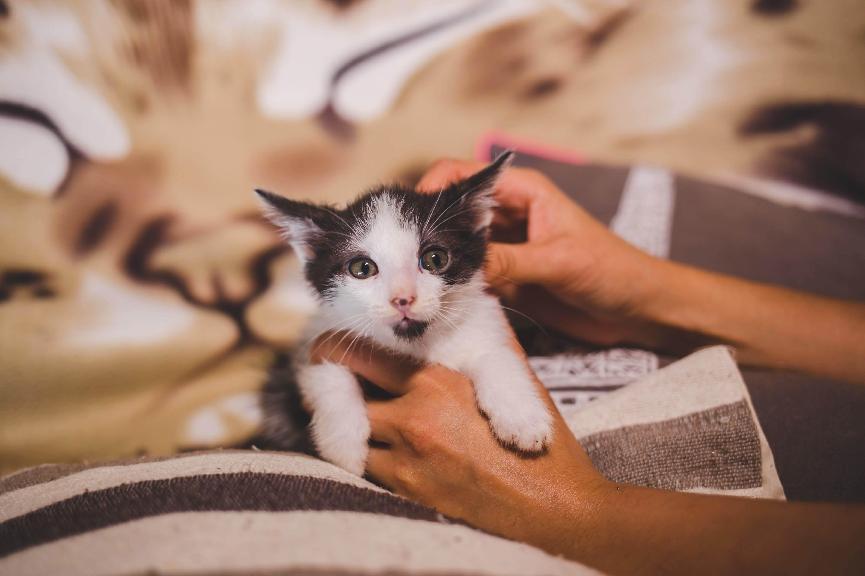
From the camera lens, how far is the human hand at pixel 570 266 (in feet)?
3.37

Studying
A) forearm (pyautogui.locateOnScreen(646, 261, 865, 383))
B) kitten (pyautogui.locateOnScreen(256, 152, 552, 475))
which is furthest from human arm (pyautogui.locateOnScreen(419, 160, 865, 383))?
kitten (pyautogui.locateOnScreen(256, 152, 552, 475))

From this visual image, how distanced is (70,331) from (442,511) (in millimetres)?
1001

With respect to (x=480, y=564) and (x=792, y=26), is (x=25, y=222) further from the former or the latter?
(x=792, y=26)

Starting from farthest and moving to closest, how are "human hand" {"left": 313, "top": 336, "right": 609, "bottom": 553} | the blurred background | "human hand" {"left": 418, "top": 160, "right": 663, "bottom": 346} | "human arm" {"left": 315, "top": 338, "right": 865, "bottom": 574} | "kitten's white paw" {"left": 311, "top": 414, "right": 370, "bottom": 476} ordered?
the blurred background, "human hand" {"left": 418, "top": 160, "right": 663, "bottom": 346}, "kitten's white paw" {"left": 311, "top": 414, "right": 370, "bottom": 476}, "human hand" {"left": 313, "top": 336, "right": 609, "bottom": 553}, "human arm" {"left": 315, "top": 338, "right": 865, "bottom": 574}

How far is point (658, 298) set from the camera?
43.2 inches

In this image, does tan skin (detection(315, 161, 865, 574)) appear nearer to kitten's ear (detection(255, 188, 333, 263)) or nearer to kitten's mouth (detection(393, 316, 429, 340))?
kitten's mouth (detection(393, 316, 429, 340))

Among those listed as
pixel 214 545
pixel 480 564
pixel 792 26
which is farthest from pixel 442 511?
pixel 792 26

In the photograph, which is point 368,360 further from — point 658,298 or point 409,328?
point 658,298

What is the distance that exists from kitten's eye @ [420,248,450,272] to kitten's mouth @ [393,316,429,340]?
4.2 inches

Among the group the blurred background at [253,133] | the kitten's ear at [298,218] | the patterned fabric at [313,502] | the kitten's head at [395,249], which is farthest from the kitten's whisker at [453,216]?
the blurred background at [253,133]

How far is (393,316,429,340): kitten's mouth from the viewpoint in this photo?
845 mm

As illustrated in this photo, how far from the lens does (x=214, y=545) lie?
1.79ft

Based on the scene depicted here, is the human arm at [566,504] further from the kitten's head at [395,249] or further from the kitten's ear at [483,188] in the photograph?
the kitten's ear at [483,188]

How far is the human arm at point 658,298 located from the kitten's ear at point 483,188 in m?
0.07
